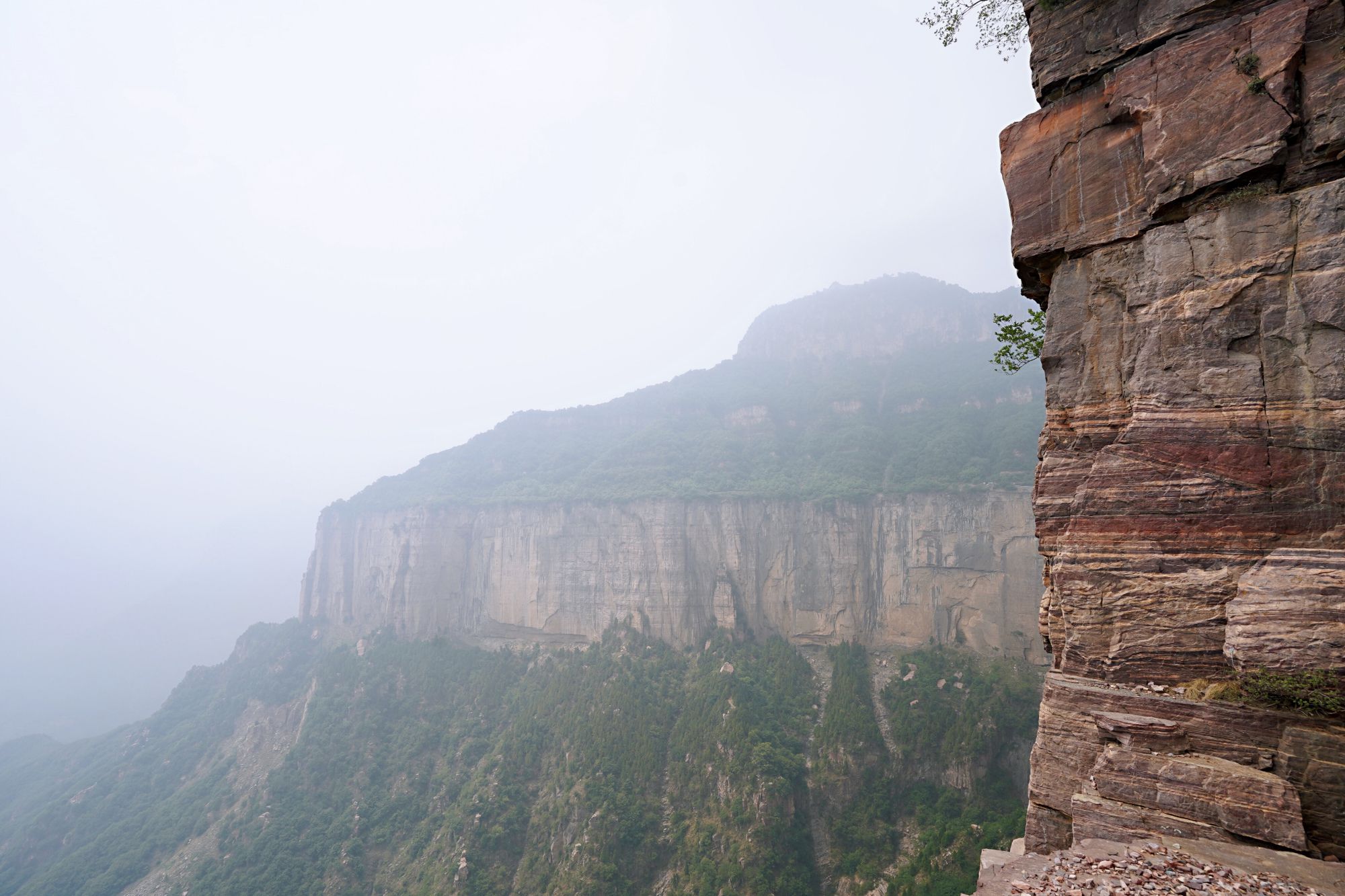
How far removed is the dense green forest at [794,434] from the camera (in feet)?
204

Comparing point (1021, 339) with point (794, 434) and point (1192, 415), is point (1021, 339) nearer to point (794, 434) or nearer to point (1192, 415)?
point (1192, 415)

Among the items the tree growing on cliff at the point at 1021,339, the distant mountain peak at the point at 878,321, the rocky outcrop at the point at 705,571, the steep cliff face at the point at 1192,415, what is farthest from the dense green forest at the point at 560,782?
the distant mountain peak at the point at 878,321

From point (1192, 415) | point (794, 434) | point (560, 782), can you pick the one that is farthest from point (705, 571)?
point (1192, 415)

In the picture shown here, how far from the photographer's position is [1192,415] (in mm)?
8734

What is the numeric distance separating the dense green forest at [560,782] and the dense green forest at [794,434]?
17902 mm

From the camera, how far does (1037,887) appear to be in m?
6.79

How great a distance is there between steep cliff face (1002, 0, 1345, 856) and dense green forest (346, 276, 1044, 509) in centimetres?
4692

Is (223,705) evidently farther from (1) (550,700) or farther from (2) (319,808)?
(1) (550,700)

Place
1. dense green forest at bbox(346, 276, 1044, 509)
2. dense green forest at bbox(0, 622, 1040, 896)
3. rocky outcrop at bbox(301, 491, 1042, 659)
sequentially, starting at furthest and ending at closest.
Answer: dense green forest at bbox(346, 276, 1044, 509), rocky outcrop at bbox(301, 491, 1042, 659), dense green forest at bbox(0, 622, 1040, 896)

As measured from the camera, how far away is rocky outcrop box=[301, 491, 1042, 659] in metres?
50.1

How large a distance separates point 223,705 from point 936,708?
8084cm

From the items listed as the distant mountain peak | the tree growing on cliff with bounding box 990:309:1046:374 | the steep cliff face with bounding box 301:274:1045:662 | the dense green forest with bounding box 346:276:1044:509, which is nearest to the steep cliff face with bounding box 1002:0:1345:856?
the tree growing on cliff with bounding box 990:309:1046:374

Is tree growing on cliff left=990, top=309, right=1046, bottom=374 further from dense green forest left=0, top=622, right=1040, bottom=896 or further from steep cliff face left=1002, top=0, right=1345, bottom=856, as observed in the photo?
dense green forest left=0, top=622, right=1040, bottom=896

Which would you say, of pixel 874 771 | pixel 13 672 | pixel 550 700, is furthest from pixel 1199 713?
pixel 13 672
